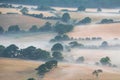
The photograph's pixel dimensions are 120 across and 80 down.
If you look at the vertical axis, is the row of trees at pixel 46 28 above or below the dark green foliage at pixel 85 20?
below

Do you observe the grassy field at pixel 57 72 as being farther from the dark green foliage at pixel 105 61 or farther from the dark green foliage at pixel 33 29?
the dark green foliage at pixel 33 29

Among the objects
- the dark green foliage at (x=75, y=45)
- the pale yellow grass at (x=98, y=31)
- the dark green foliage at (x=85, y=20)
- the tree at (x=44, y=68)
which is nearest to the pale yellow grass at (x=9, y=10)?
the dark green foliage at (x=85, y=20)

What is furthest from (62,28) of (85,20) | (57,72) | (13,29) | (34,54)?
(57,72)

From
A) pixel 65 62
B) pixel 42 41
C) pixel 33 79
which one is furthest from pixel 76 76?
pixel 42 41

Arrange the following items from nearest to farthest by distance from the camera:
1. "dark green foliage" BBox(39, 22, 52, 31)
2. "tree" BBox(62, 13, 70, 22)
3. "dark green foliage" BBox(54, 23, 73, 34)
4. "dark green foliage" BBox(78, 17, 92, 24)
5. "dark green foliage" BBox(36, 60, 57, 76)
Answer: "dark green foliage" BBox(36, 60, 57, 76) < "dark green foliage" BBox(54, 23, 73, 34) < "dark green foliage" BBox(39, 22, 52, 31) < "dark green foliage" BBox(78, 17, 92, 24) < "tree" BBox(62, 13, 70, 22)

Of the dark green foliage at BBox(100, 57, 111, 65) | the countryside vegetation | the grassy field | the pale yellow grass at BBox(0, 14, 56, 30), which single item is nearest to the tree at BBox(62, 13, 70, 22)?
the countryside vegetation

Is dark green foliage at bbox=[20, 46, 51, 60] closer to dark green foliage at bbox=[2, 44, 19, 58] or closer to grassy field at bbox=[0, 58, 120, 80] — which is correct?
dark green foliage at bbox=[2, 44, 19, 58]

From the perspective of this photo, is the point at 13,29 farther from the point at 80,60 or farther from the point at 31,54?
the point at 80,60
